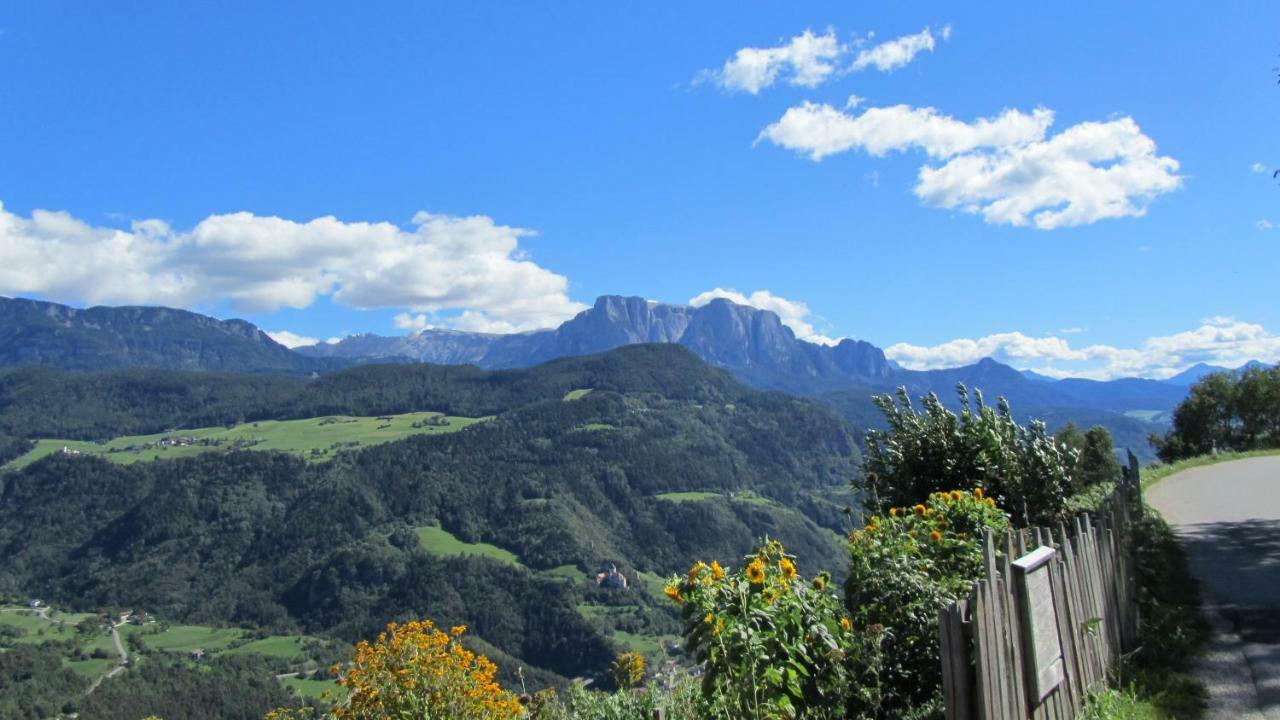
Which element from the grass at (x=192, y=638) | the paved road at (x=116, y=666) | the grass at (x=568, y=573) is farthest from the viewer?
the grass at (x=568, y=573)

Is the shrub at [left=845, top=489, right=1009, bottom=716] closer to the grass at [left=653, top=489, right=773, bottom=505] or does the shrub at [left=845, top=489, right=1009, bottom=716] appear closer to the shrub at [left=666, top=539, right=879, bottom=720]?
the shrub at [left=666, top=539, right=879, bottom=720]

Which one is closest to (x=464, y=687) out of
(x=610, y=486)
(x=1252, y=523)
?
(x=1252, y=523)

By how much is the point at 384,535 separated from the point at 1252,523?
162 metres

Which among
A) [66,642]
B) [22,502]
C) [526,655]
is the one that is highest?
[22,502]

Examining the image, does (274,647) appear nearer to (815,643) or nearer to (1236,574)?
(1236,574)

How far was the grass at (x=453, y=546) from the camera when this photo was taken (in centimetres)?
14400

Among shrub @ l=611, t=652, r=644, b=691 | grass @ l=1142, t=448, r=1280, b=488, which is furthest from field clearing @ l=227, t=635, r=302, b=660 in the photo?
shrub @ l=611, t=652, r=644, b=691

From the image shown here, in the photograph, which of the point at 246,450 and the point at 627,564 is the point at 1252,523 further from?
the point at 246,450

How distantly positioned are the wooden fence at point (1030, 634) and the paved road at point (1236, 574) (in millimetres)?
854

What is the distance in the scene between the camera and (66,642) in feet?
364

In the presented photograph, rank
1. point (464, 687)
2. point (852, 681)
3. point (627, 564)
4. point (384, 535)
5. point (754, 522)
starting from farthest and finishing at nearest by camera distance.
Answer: point (754, 522) → point (384, 535) → point (627, 564) → point (464, 687) → point (852, 681)

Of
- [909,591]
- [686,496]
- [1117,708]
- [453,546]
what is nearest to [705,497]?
[686,496]

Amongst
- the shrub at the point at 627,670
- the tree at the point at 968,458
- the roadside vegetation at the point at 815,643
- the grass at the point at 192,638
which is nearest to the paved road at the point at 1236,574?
the roadside vegetation at the point at 815,643

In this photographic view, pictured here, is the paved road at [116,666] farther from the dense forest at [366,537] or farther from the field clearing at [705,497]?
the field clearing at [705,497]
